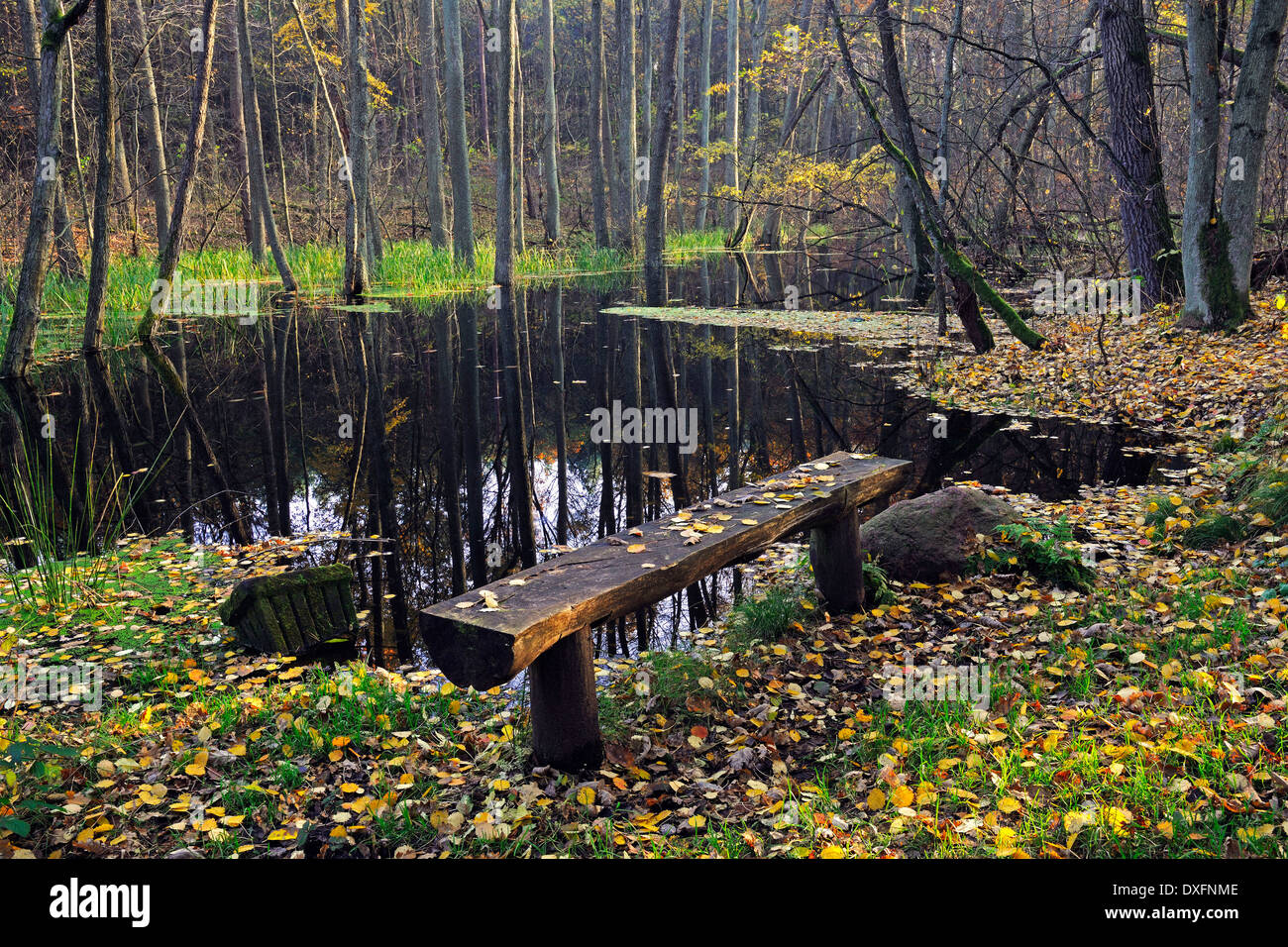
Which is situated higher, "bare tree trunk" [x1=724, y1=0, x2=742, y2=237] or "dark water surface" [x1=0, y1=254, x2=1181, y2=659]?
"bare tree trunk" [x1=724, y1=0, x2=742, y2=237]

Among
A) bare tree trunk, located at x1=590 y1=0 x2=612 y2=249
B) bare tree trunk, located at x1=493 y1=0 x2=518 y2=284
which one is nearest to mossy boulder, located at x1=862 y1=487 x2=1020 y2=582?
bare tree trunk, located at x1=493 y1=0 x2=518 y2=284

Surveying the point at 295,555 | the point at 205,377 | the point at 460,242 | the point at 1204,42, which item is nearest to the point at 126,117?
the point at 460,242

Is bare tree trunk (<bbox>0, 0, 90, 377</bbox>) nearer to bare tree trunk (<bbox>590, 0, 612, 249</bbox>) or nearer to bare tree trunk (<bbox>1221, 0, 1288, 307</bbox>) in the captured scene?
bare tree trunk (<bbox>1221, 0, 1288, 307</bbox>)

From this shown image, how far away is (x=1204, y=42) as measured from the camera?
9125 millimetres

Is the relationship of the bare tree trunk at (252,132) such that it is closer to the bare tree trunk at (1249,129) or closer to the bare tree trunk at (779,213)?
the bare tree trunk at (779,213)

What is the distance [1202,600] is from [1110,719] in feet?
3.86

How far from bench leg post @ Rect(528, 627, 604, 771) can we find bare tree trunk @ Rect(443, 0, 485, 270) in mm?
17768

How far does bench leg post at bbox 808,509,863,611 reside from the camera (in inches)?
183

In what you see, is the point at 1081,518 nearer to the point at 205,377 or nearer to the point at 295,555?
the point at 295,555

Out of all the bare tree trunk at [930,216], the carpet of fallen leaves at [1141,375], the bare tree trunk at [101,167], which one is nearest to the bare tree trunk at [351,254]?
the bare tree trunk at [101,167]

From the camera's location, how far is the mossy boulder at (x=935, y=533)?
502cm

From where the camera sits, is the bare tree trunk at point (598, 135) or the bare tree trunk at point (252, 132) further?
the bare tree trunk at point (598, 135)

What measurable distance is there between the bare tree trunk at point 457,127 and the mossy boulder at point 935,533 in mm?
16305

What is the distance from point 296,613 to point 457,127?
1696cm
